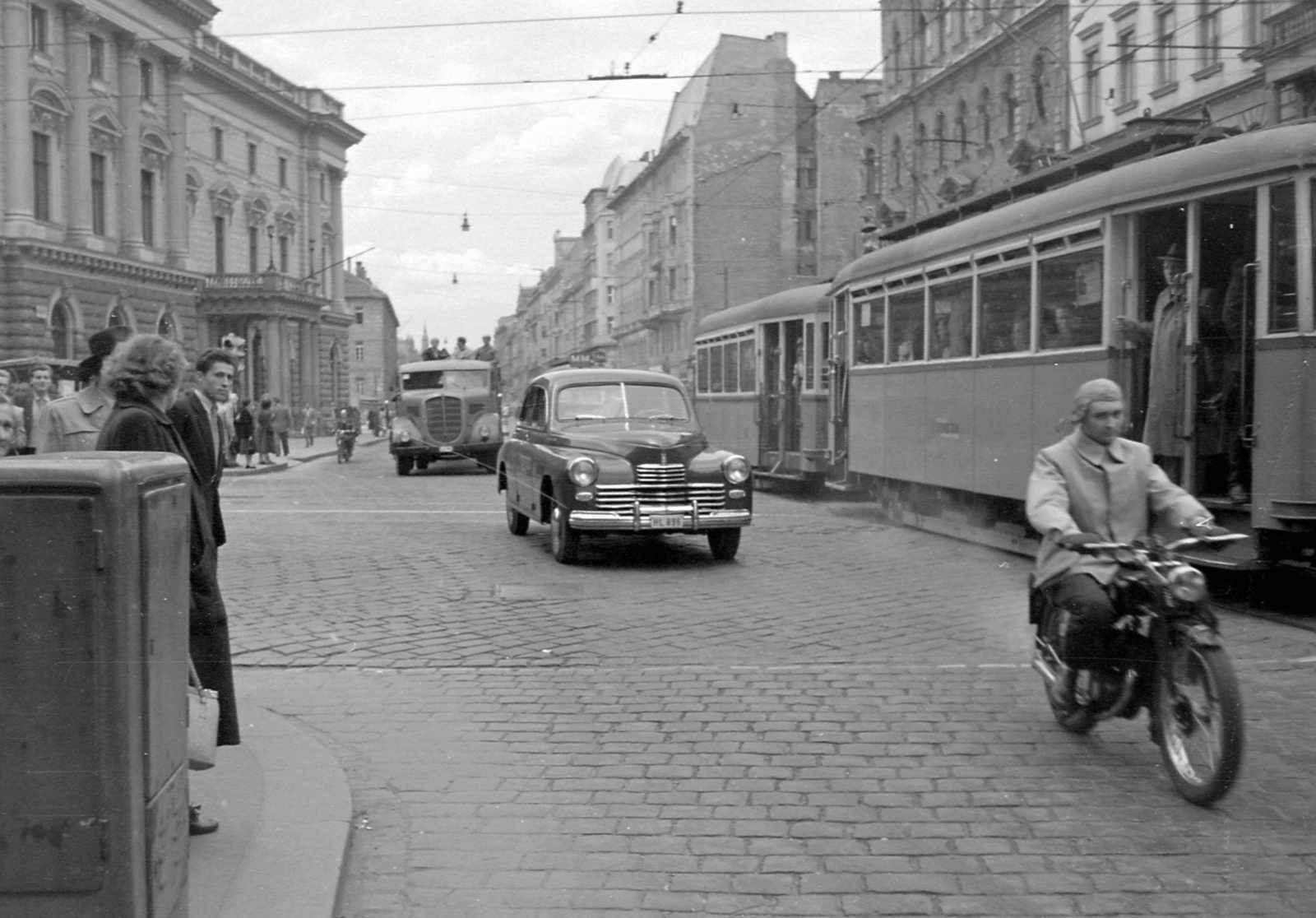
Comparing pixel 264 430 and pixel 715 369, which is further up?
pixel 715 369

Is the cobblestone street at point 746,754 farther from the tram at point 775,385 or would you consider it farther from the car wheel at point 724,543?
the tram at point 775,385

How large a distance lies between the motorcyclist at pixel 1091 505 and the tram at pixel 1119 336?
150 inches

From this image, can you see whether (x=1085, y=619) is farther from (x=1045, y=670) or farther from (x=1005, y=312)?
(x=1005, y=312)

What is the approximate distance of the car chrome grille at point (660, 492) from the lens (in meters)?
12.9

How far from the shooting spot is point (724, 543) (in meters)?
13.5

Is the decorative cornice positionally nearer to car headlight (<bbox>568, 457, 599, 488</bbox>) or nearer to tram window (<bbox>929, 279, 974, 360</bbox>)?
tram window (<bbox>929, 279, 974, 360</bbox>)

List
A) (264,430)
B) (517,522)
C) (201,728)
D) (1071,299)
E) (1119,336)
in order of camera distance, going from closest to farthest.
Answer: (201,728)
(1119,336)
(1071,299)
(517,522)
(264,430)

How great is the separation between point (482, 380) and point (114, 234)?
22354mm

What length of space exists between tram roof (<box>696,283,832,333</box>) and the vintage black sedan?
741 cm

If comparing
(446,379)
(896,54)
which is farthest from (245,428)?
(896,54)

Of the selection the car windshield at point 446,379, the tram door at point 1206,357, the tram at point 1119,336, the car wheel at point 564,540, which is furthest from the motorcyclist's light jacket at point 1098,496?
the car windshield at point 446,379

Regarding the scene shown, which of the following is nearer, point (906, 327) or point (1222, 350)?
point (1222, 350)

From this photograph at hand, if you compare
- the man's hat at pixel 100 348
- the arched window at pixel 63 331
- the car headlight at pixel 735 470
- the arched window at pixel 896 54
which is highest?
the arched window at pixel 896 54

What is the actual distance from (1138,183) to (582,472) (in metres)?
5.17
